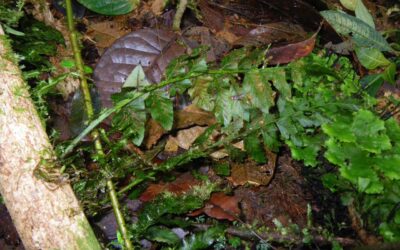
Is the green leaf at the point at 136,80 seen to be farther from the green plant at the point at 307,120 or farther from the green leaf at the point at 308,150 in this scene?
the green leaf at the point at 308,150

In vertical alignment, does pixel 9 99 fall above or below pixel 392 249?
above

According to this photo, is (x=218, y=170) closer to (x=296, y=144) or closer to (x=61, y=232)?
(x=296, y=144)

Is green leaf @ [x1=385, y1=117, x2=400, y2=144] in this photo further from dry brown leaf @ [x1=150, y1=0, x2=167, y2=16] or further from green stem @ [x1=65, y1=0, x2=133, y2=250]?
dry brown leaf @ [x1=150, y1=0, x2=167, y2=16]

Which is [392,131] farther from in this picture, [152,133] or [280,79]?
[152,133]

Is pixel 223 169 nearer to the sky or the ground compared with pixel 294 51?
nearer to the ground

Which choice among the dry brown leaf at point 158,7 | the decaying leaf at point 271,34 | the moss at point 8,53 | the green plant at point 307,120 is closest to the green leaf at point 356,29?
the green plant at point 307,120

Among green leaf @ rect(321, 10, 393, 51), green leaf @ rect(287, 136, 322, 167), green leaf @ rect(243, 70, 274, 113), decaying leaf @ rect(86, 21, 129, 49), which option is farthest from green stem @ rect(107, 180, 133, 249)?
green leaf @ rect(321, 10, 393, 51)

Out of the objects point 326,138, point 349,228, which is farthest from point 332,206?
point 326,138

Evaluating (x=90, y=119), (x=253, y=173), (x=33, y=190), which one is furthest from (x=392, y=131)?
(x=33, y=190)
